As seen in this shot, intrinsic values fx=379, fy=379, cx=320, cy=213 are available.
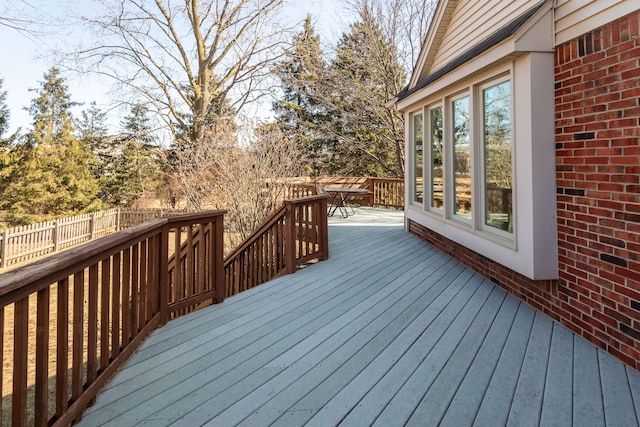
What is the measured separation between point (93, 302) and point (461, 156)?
4.30 metres

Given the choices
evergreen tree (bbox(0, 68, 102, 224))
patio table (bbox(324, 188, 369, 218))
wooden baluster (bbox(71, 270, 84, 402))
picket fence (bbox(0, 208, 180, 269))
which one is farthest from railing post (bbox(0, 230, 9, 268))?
wooden baluster (bbox(71, 270, 84, 402))

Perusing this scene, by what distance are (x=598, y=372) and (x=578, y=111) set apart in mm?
1844

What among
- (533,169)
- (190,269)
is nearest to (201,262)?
(190,269)

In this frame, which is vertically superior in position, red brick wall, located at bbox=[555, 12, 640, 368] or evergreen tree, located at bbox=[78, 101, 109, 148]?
evergreen tree, located at bbox=[78, 101, 109, 148]

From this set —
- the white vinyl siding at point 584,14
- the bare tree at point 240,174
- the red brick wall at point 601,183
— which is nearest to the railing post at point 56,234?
the bare tree at point 240,174

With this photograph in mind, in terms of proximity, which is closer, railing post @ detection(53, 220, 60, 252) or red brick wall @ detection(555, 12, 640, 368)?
red brick wall @ detection(555, 12, 640, 368)

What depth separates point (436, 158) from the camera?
5.73 m

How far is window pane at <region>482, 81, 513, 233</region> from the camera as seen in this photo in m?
3.70

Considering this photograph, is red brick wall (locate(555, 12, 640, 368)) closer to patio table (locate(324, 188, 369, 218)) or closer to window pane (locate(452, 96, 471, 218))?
window pane (locate(452, 96, 471, 218))

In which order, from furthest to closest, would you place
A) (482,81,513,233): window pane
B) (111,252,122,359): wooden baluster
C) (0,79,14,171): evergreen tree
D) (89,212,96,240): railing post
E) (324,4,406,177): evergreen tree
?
(0,79,14,171): evergreen tree
(324,4,406,177): evergreen tree
(89,212,96,240): railing post
(482,81,513,233): window pane
(111,252,122,359): wooden baluster

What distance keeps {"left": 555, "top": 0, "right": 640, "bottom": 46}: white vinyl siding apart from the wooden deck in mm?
2254

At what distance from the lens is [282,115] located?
2234 cm

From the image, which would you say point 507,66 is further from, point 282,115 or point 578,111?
point 282,115

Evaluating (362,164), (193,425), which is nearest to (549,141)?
(193,425)
